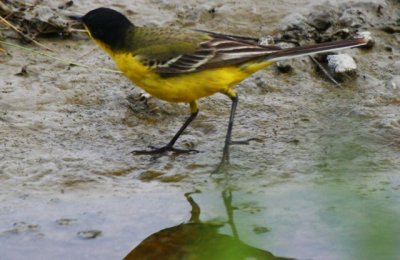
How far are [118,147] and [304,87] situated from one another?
82.9 inches

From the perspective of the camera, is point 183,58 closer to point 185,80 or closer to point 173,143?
point 185,80

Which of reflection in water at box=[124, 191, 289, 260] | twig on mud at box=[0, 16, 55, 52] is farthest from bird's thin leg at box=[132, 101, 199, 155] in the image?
twig on mud at box=[0, 16, 55, 52]

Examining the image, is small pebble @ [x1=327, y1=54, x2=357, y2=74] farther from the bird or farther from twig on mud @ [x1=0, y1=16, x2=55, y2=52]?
twig on mud @ [x1=0, y1=16, x2=55, y2=52]

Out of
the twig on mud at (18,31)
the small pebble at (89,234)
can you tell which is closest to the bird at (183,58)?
the small pebble at (89,234)

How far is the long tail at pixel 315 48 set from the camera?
6168mm

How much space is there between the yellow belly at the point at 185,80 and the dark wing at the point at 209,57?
1.8 inches

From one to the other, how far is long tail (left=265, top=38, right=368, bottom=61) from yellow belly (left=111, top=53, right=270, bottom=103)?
4.9 inches

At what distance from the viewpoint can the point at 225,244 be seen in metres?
5.30

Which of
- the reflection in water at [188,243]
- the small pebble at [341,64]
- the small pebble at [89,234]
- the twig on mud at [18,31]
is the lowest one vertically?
the small pebble at [89,234]

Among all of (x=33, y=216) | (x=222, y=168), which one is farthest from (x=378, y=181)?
(x=33, y=216)

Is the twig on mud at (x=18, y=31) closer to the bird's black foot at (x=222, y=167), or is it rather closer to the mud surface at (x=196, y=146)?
the mud surface at (x=196, y=146)

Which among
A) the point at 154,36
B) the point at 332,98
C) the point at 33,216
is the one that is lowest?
the point at 33,216

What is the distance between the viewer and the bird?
21.0 ft

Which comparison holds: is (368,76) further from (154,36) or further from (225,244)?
(225,244)
